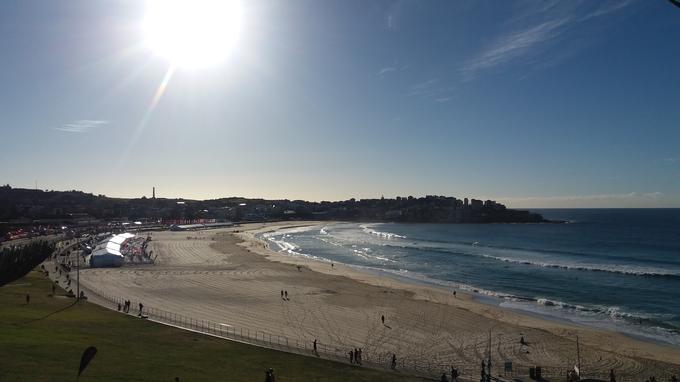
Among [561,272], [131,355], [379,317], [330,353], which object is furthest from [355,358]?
[561,272]

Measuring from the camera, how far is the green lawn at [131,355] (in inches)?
593

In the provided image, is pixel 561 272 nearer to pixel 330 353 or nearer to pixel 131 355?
pixel 330 353

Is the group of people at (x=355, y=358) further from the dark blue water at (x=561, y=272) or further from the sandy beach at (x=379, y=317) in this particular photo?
the dark blue water at (x=561, y=272)

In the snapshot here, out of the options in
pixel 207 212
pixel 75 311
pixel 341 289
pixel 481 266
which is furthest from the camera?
pixel 207 212

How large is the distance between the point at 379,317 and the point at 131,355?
17.4 metres

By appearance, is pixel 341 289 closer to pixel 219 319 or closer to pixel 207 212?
pixel 219 319

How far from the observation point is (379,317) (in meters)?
31.7

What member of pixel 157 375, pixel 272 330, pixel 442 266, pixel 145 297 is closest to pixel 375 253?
pixel 442 266

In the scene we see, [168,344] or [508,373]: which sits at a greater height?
[168,344]

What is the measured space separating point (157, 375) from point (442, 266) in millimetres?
44599

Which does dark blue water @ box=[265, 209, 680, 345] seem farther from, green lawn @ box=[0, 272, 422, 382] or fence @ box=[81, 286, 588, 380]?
green lawn @ box=[0, 272, 422, 382]

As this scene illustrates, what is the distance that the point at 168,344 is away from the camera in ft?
65.1

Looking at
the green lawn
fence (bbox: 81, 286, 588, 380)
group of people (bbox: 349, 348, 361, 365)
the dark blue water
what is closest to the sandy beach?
fence (bbox: 81, 286, 588, 380)

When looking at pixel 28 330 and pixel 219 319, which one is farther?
pixel 219 319
